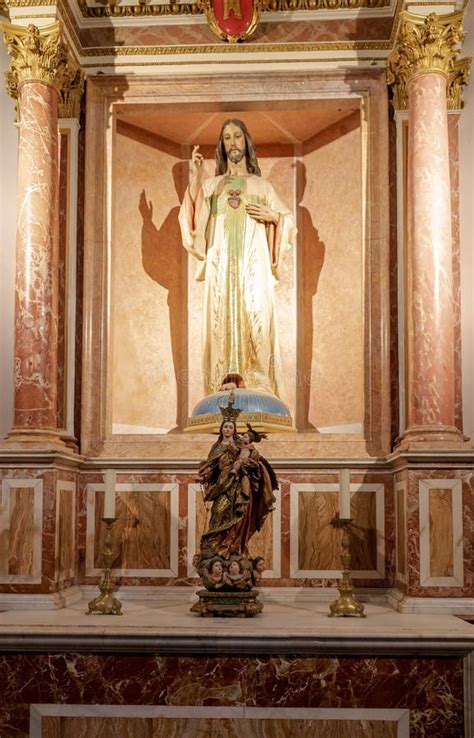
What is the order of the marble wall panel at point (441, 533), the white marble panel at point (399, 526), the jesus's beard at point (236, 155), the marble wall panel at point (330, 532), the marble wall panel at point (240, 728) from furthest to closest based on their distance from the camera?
the jesus's beard at point (236, 155) < the marble wall panel at point (330, 532) < the white marble panel at point (399, 526) < the marble wall panel at point (441, 533) < the marble wall panel at point (240, 728)

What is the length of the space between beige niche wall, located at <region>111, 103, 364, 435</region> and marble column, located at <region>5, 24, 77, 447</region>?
3.48 ft

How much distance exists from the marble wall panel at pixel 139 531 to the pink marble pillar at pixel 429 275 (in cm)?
201

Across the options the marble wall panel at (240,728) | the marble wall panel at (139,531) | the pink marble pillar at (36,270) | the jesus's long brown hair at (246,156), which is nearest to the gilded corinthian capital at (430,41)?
the jesus's long brown hair at (246,156)

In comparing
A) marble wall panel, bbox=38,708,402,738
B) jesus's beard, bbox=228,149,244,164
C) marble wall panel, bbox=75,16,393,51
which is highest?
marble wall panel, bbox=75,16,393,51

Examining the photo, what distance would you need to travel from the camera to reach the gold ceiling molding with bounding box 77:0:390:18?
31.2 feet

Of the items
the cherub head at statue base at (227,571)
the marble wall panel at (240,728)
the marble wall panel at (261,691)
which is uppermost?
the cherub head at statue base at (227,571)

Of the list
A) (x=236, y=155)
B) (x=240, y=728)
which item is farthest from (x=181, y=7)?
(x=240, y=728)

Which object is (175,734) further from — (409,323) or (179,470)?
(409,323)

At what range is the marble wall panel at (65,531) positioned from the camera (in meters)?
8.26

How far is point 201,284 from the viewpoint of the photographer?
34.4 feet

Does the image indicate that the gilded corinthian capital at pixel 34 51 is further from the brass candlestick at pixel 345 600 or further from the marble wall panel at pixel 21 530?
the brass candlestick at pixel 345 600

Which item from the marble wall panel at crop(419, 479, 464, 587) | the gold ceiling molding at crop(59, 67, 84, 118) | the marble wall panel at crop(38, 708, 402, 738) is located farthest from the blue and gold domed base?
the gold ceiling molding at crop(59, 67, 84, 118)

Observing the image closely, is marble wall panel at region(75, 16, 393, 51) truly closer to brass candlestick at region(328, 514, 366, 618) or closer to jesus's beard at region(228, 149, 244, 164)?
jesus's beard at region(228, 149, 244, 164)

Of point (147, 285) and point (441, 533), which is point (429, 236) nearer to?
point (441, 533)
